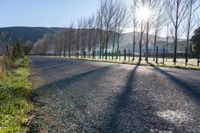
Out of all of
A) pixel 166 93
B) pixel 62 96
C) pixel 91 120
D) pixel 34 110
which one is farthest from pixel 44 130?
pixel 166 93

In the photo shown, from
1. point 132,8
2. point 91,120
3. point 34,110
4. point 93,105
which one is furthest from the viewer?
point 132,8

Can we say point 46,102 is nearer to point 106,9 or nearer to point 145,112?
point 145,112

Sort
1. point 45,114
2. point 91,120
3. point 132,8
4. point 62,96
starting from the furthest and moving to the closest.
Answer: point 132,8
point 62,96
point 45,114
point 91,120

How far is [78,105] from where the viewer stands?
6871 millimetres

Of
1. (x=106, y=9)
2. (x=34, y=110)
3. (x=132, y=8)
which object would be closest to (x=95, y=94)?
(x=34, y=110)

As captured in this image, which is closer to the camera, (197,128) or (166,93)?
(197,128)

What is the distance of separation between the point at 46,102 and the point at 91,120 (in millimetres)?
2102

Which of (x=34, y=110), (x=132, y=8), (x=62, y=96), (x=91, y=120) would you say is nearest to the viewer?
(x=91, y=120)

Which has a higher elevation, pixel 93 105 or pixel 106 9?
pixel 106 9

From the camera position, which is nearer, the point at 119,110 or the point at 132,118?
the point at 132,118

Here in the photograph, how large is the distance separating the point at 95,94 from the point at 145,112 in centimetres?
262

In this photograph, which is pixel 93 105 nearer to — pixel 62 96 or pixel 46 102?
pixel 46 102

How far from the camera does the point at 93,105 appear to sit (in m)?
6.86

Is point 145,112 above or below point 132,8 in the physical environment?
below
